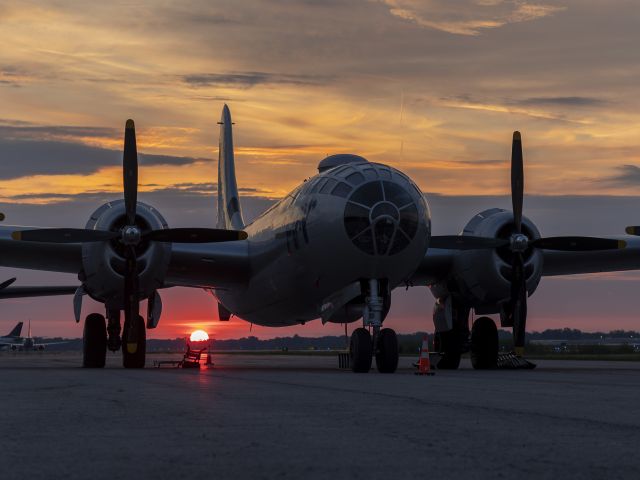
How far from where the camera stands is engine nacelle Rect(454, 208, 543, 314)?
28719mm

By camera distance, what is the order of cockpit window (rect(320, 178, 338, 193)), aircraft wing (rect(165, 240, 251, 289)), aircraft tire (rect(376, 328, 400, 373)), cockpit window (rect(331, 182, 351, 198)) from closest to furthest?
aircraft tire (rect(376, 328, 400, 373)), cockpit window (rect(331, 182, 351, 198)), cockpit window (rect(320, 178, 338, 193)), aircraft wing (rect(165, 240, 251, 289))

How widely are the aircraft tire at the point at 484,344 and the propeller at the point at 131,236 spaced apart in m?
8.76

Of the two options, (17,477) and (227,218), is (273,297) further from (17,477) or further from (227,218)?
(17,477)

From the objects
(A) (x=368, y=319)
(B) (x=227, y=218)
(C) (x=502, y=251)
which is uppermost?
(B) (x=227, y=218)

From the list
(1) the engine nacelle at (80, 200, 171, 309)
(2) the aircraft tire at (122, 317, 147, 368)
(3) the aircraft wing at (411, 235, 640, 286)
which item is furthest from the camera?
(3) the aircraft wing at (411, 235, 640, 286)

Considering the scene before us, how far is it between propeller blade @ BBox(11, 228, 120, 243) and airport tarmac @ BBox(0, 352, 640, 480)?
37.9ft

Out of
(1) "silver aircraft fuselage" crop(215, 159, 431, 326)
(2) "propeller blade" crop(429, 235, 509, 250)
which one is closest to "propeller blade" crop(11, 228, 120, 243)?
(1) "silver aircraft fuselage" crop(215, 159, 431, 326)

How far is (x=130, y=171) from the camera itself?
28047 millimetres

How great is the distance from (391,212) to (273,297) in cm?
734

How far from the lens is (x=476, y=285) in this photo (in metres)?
29.4

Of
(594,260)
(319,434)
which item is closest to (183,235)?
(594,260)

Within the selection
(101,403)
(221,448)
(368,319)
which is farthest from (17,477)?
(368,319)

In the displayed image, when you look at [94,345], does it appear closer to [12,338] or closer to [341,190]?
[341,190]

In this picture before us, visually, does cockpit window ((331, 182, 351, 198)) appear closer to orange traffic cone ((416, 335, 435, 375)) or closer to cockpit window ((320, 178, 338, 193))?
cockpit window ((320, 178, 338, 193))
